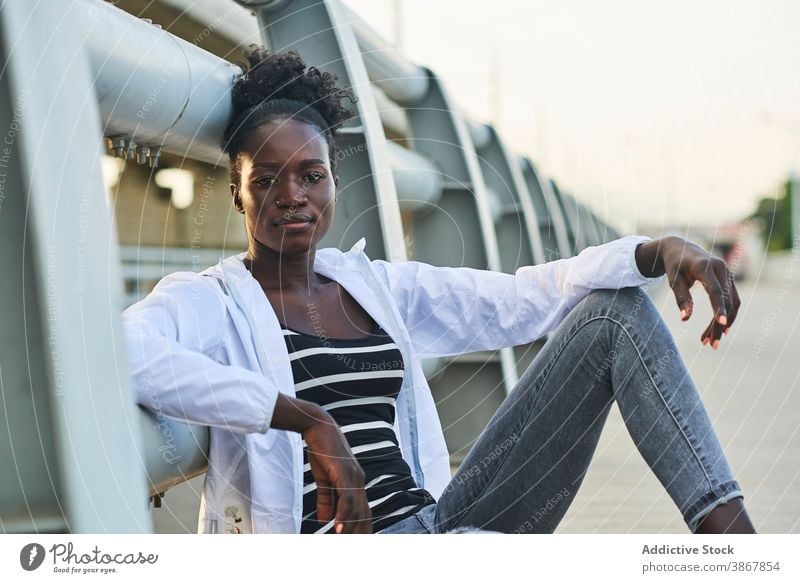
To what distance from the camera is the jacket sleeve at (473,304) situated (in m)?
1.73

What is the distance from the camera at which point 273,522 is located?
148 centimetres

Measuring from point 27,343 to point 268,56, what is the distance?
75 cm

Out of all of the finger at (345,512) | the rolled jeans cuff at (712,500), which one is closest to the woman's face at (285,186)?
the finger at (345,512)

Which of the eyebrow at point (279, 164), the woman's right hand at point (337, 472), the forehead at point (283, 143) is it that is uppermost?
the forehead at point (283, 143)

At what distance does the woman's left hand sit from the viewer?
152 centimetres

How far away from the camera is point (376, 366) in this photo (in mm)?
1592

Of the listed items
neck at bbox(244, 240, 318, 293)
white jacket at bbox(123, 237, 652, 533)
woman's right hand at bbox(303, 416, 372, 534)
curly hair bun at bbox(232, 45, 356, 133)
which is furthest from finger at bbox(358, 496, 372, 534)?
curly hair bun at bbox(232, 45, 356, 133)

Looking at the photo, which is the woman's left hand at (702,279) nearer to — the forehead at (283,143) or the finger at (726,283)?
the finger at (726,283)

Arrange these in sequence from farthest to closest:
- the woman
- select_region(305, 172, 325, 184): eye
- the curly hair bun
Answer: the curly hair bun < select_region(305, 172, 325, 184): eye < the woman

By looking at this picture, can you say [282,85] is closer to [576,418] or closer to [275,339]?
[275,339]

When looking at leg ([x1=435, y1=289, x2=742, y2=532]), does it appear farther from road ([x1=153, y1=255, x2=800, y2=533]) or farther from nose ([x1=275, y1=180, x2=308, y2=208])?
nose ([x1=275, y1=180, x2=308, y2=208])

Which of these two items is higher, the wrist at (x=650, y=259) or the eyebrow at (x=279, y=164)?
the eyebrow at (x=279, y=164)
